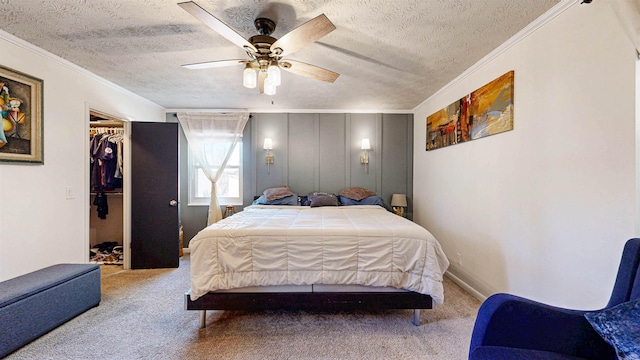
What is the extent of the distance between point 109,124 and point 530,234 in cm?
544

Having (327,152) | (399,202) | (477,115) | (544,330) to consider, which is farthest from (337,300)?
(327,152)

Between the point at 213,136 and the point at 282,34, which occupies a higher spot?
the point at 282,34

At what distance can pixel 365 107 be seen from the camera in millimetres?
4105

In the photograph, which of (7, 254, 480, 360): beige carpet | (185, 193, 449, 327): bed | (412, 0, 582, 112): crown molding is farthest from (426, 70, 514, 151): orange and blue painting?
(7, 254, 480, 360): beige carpet

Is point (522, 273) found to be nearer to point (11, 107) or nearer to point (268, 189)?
point (268, 189)

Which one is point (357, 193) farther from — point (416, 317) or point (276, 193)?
point (416, 317)

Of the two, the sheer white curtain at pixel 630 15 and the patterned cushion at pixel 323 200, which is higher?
the sheer white curtain at pixel 630 15

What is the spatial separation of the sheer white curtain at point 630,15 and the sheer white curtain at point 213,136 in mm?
4065

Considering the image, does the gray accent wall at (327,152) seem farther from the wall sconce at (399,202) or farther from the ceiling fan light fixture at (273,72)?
the ceiling fan light fixture at (273,72)

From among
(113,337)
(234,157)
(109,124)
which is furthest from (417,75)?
(109,124)

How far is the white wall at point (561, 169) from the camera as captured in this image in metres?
1.39

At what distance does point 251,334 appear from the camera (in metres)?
1.96

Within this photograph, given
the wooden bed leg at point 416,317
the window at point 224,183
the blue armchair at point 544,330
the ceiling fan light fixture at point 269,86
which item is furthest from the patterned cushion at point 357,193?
the blue armchair at point 544,330

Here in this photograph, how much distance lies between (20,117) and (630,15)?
421 cm
